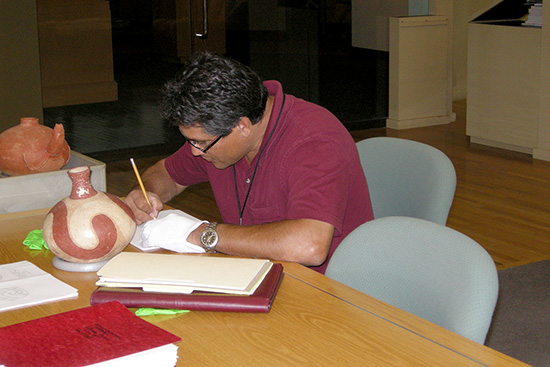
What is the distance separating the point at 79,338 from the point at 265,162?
88cm

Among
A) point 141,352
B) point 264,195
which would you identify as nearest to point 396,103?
point 264,195

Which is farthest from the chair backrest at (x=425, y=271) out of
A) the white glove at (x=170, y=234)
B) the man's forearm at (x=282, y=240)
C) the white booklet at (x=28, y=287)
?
the white booklet at (x=28, y=287)

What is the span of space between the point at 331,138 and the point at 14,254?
31.9 inches

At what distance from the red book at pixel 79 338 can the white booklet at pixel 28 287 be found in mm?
143

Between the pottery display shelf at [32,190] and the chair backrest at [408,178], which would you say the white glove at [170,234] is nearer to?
the pottery display shelf at [32,190]

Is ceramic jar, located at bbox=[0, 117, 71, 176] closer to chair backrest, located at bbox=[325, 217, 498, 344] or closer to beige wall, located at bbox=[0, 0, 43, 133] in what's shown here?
chair backrest, located at bbox=[325, 217, 498, 344]

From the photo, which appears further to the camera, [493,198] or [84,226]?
[493,198]

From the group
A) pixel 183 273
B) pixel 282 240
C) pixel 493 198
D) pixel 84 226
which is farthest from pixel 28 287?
pixel 493 198

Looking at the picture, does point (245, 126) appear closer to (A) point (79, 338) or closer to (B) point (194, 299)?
→ (B) point (194, 299)

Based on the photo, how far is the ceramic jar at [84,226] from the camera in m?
1.50

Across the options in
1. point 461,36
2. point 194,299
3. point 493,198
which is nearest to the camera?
point 194,299

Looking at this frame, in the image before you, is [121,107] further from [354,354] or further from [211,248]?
[354,354]

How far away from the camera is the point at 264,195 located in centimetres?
196

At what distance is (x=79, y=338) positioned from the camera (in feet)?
3.76
